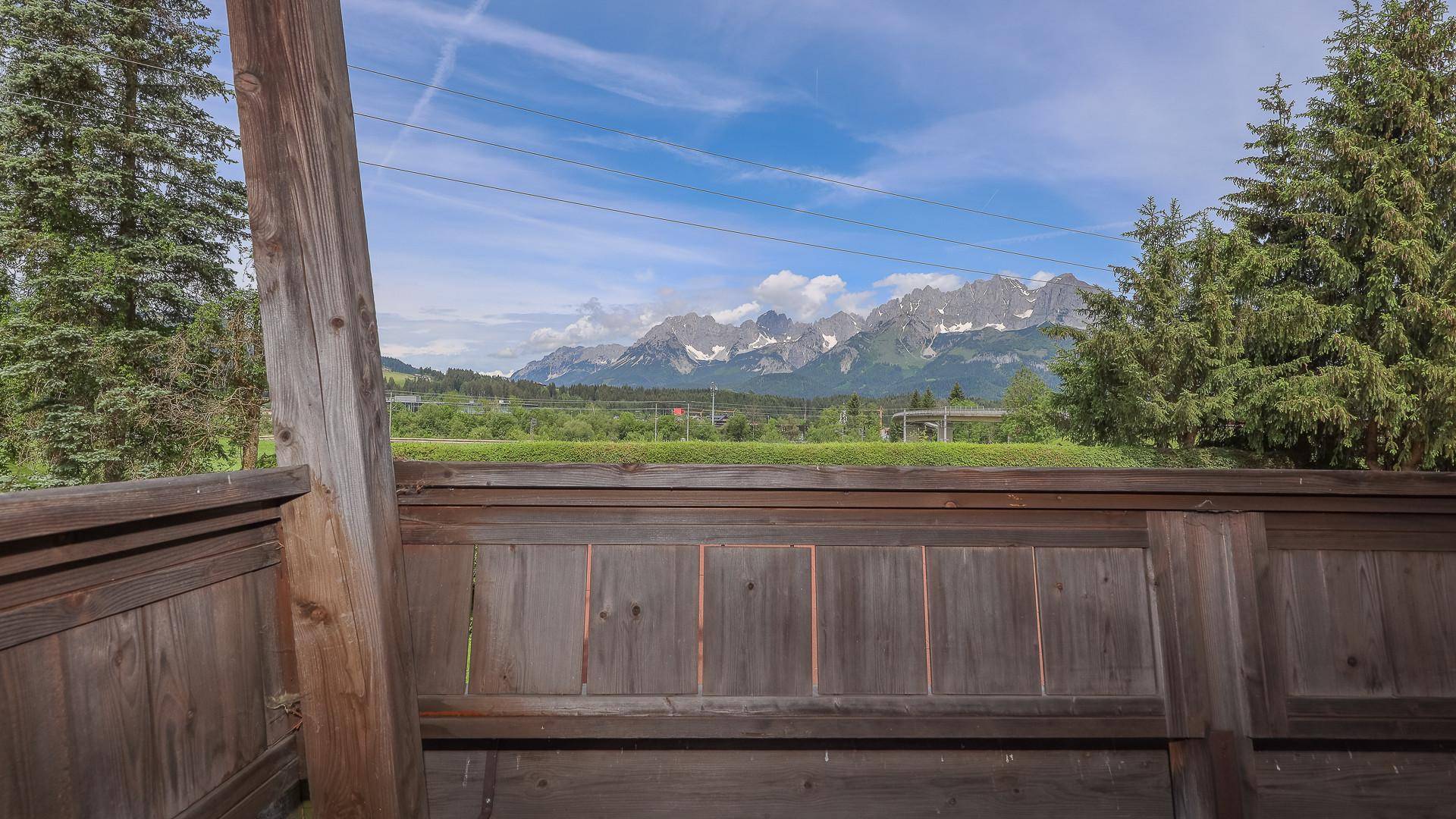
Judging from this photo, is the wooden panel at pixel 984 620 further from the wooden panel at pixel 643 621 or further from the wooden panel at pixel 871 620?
the wooden panel at pixel 643 621

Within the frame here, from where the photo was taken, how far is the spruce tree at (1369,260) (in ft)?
42.9

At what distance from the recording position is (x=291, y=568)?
128cm

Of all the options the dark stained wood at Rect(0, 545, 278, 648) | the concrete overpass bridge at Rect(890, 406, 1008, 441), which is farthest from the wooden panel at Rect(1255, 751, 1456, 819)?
the concrete overpass bridge at Rect(890, 406, 1008, 441)

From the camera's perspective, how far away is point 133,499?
3.05 feet

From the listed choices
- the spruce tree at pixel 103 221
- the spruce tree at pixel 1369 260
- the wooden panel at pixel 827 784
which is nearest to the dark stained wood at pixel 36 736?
the wooden panel at pixel 827 784

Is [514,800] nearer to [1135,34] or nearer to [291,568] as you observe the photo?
[291,568]

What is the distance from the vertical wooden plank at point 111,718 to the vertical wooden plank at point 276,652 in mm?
249

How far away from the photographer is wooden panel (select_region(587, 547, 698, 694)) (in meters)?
1.45

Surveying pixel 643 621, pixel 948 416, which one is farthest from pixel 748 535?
pixel 948 416

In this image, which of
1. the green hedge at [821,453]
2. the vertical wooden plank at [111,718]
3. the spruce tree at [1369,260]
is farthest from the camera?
the green hedge at [821,453]

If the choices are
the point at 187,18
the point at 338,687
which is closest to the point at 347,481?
the point at 338,687

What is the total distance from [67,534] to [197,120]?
19965 mm

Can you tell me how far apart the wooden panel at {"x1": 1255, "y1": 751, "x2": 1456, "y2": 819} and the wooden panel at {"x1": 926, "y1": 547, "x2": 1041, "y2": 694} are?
0.59 m

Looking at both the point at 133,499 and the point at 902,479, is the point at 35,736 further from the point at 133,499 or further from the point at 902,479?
the point at 902,479
